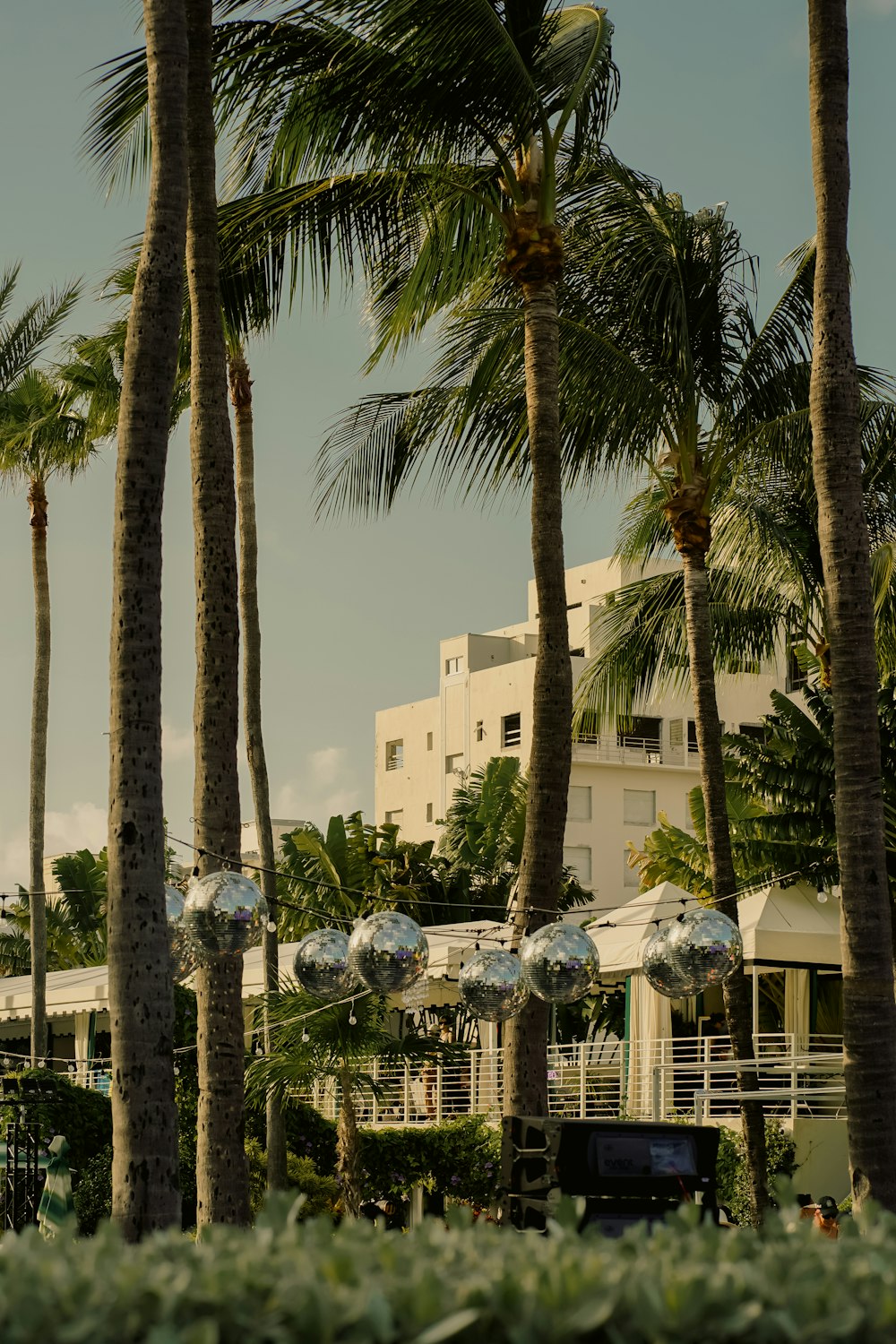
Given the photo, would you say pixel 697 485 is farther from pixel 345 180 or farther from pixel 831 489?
pixel 831 489

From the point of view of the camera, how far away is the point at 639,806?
52438mm

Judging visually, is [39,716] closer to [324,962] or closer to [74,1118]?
[74,1118]

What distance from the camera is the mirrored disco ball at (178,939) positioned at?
11.3 metres

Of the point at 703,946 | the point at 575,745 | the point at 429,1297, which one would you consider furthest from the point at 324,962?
the point at 575,745

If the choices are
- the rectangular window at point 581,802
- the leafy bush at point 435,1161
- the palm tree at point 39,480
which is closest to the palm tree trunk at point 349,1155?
the leafy bush at point 435,1161

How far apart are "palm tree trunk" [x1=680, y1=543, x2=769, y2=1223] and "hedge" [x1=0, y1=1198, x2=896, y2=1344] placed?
13892mm

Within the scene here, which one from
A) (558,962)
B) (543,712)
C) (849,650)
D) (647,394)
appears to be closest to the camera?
(849,650)

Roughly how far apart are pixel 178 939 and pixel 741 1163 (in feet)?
34.1

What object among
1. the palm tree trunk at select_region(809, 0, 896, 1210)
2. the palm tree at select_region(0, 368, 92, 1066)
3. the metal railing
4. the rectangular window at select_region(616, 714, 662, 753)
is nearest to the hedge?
the palm tree trunk at select_region(809, 0, 896, 1210)

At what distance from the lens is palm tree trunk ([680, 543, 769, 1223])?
55.7 feet

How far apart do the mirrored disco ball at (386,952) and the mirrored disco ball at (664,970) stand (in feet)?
5.66

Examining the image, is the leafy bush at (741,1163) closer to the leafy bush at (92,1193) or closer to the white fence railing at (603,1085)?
the white fence railing at (603,1085)

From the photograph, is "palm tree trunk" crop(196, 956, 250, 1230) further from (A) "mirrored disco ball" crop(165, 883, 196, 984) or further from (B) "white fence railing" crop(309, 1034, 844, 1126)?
(B) "white fence railing" crop(309, 1034, 844, 1126)

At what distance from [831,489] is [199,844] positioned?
5062 millimetres
